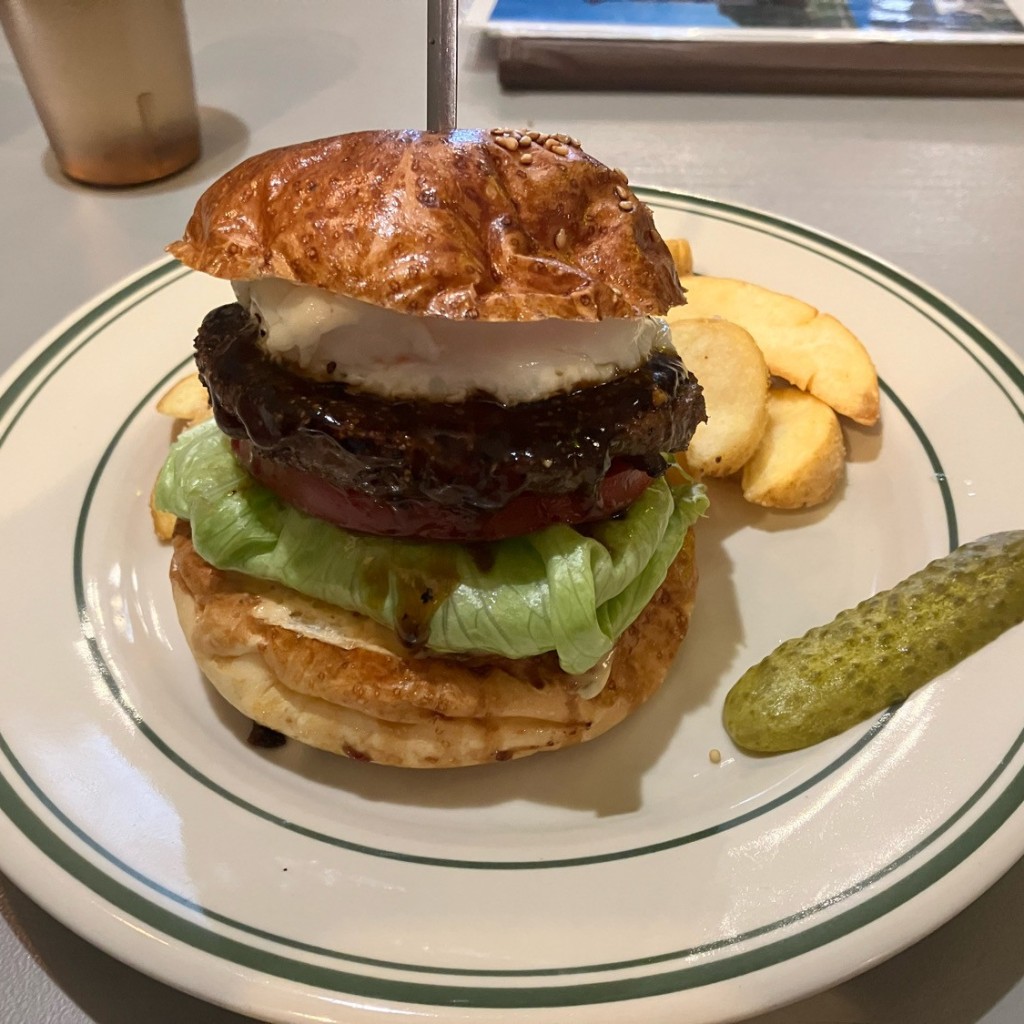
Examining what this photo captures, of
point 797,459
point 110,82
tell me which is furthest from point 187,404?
point 110,82

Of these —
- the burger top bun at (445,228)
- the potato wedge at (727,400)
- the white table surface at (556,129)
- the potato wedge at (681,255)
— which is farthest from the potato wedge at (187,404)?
the potato wedge at (681,255)

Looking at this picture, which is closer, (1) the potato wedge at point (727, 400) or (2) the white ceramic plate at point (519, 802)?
(2) the white ceramic plate at point (519, 802)

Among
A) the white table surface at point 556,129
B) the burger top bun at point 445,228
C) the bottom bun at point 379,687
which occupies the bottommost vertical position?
the white table surface at point 556,129

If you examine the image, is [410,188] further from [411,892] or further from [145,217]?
[145,217]

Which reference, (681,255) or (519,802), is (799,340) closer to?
(681,255)

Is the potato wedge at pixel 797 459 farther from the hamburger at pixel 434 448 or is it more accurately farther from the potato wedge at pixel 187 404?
the potato wedge at pixel 187 404
